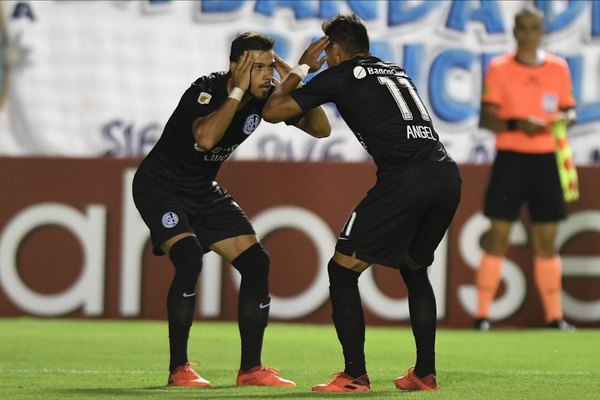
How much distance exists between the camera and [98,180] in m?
12.8

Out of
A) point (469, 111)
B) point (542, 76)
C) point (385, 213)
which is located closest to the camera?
point (385, 213)

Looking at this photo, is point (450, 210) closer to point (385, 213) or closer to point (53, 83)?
point (385, 213)

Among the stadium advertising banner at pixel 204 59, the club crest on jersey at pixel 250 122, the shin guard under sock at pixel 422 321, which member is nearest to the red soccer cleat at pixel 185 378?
the shin guard under sock at pixel 422 321

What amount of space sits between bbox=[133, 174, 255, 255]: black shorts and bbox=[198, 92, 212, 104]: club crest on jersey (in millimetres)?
505

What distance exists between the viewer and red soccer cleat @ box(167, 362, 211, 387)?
27.0ft

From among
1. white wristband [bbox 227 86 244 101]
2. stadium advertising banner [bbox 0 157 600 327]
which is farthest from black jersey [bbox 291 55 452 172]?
stadium advertising banner [bbox 0 157 600 327]

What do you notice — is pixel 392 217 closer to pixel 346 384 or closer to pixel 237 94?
pixel 346 384

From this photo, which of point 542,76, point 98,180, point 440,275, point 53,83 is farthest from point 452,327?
point 53,83

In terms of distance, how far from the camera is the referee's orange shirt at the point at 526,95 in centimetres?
1227

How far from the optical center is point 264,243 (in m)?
12.7

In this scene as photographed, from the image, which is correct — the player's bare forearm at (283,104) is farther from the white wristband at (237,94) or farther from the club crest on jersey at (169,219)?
the club crest on jersey at (169,219)

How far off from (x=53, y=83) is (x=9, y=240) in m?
1.76

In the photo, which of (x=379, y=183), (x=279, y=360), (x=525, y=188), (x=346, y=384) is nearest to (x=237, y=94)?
(x=379, y=183)

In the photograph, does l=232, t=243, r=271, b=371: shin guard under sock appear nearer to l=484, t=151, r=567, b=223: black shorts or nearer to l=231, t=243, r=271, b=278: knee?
l=231, t=243, r=271, b=278: knee
